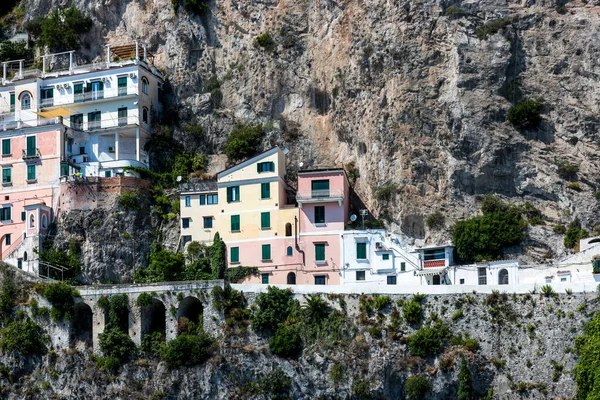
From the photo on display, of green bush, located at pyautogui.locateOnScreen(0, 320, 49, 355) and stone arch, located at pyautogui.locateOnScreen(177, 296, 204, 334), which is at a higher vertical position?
stone arch, located at pyautogui.locateOnScreen(177, 296, 204, 334)

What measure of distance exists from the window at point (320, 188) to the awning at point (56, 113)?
60.9 ft

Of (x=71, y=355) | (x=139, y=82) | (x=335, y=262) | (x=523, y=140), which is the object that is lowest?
(x=71, y=355)

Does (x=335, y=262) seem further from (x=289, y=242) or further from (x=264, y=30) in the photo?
(x=264, y=30)

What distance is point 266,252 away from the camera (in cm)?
6938

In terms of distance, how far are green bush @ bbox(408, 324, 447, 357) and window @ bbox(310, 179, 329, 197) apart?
1146 centimetres

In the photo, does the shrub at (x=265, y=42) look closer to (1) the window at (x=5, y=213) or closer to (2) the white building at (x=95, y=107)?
(2) the white building at (x=95, y=107)

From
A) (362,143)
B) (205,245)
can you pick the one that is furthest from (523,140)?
(205,245)

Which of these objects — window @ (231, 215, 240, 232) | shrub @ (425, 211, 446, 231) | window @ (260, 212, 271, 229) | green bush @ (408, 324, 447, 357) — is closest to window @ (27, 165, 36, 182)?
window @ (231, 215, 240, 232)

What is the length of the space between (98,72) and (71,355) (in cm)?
2072

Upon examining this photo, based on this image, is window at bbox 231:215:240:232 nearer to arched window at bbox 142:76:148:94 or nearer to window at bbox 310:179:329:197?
window at bbox 310:179:329:197

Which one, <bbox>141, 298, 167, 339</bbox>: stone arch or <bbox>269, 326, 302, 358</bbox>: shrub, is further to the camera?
<bbox>141, 298, 167, 339</bbox>: stone arch

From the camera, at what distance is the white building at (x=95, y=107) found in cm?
7638

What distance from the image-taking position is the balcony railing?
6894 centimetres

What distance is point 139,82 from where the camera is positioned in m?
77.1
